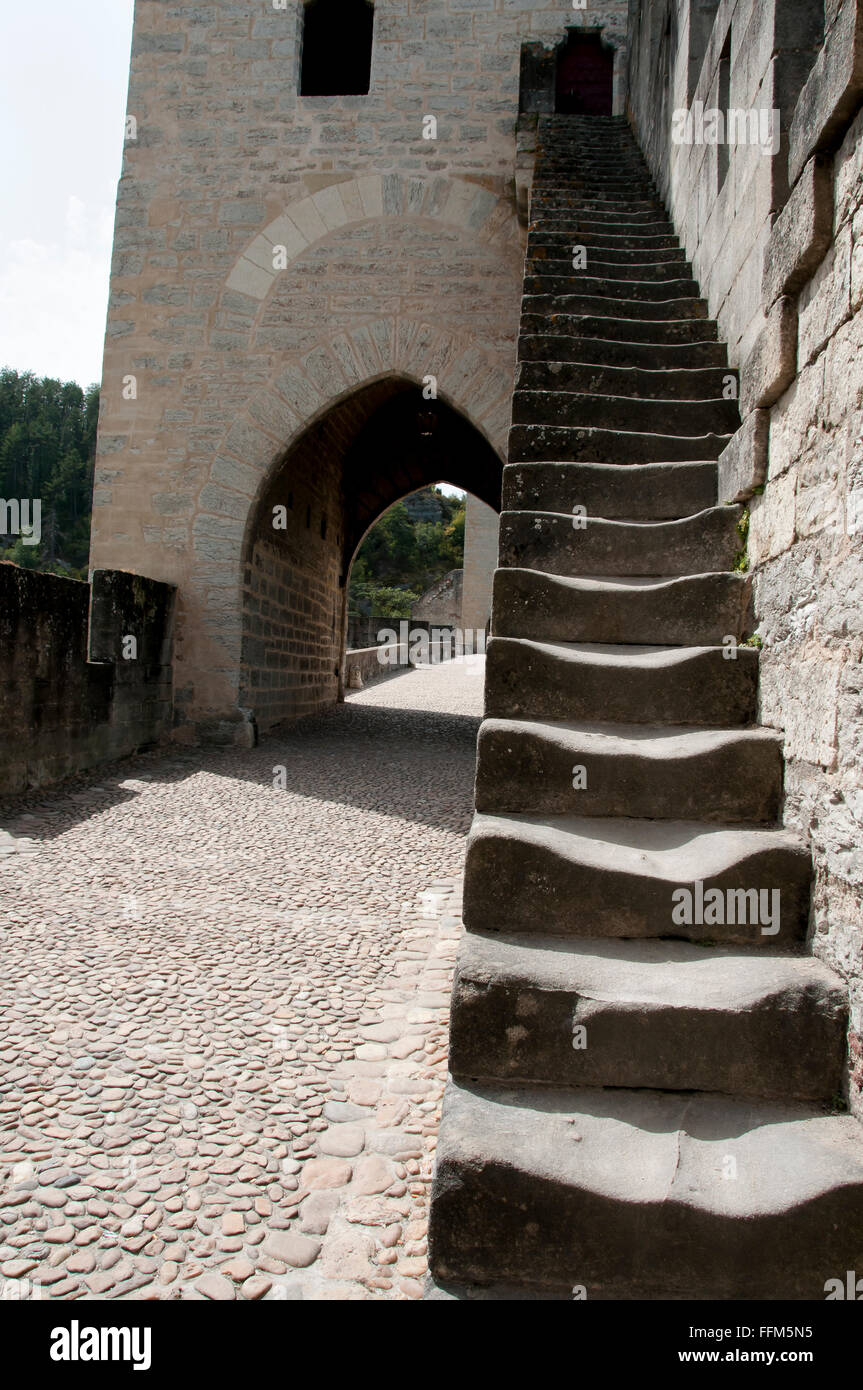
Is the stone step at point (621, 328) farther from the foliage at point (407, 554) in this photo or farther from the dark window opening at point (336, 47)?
the foliage at point (407, 554)

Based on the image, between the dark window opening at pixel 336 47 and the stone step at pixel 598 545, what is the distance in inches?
301

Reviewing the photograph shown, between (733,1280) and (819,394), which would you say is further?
(819,394)

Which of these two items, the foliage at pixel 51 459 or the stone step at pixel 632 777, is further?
the foliage at pixel 51 459

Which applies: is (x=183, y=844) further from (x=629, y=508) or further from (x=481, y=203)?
(x=481, y=203)

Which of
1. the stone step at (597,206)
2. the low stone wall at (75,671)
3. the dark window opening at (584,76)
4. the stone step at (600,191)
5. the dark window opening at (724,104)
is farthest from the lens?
the dark window opening at (584,76)

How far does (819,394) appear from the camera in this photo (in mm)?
2072

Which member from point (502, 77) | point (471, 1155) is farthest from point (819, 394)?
point (502, 77)

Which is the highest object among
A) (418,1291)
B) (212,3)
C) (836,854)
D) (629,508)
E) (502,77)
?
(212,3)

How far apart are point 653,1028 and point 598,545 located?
1.84m

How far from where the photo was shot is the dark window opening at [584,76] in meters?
8.05

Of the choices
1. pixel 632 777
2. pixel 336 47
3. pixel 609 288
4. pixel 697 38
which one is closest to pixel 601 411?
pixel 609 288

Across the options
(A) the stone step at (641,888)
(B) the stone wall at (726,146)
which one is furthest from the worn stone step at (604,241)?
(A) the stone step at (641,888)
